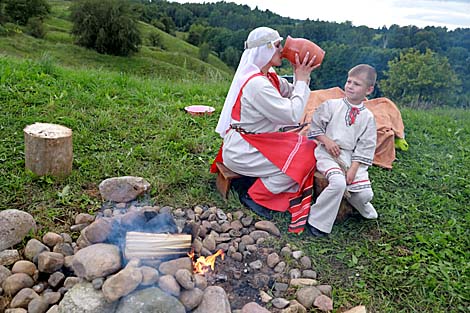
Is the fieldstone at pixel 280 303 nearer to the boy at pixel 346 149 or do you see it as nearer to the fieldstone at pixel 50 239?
the boy at pixel 346 149

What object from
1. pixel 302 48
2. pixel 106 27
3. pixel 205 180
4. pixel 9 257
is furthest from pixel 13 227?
pixel 106 27

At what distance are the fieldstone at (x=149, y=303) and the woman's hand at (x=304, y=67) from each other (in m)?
1.91

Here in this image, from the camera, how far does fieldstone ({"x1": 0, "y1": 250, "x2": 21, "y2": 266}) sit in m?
2.68

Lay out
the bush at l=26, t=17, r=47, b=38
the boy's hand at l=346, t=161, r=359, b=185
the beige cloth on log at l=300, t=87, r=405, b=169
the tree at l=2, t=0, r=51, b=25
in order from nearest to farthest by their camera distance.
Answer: the boy's hand at l=346, t=161, r=359, b=185 → the beige cloth on log at l=300, t=87, r=405, b=169 → the bush at l=26, t=17, r=47, b=38 → the tree at l=2, t=0, r=51, b=25

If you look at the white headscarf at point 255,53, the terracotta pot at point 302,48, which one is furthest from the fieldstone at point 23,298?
the terracotta pot at point 302,48

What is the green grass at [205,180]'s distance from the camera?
9.40ft

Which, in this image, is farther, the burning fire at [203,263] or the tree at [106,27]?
the tree at [106,27]

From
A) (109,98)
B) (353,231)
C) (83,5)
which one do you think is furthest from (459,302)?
(83,5)

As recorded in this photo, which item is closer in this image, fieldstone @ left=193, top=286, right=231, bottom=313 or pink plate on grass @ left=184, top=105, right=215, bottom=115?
fieldstone @ left=193, top=286, right=231, bottom=313

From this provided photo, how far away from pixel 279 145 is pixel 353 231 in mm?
917

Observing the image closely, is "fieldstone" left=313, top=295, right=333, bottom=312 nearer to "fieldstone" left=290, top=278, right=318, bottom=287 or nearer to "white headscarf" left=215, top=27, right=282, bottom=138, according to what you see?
"fieldstone" left=290, top=278, right=318, bottom=287

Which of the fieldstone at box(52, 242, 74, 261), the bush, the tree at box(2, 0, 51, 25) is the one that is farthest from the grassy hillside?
the fieldstone at box(52, 242, 74, 261)

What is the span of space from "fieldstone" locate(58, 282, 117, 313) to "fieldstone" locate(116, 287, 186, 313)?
77mm

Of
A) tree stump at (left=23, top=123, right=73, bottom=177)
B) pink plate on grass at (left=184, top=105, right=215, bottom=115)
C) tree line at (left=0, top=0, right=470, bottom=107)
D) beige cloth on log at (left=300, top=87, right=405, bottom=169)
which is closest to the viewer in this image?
tree stump at (left=23, top=123, right=73, bottom=177)
